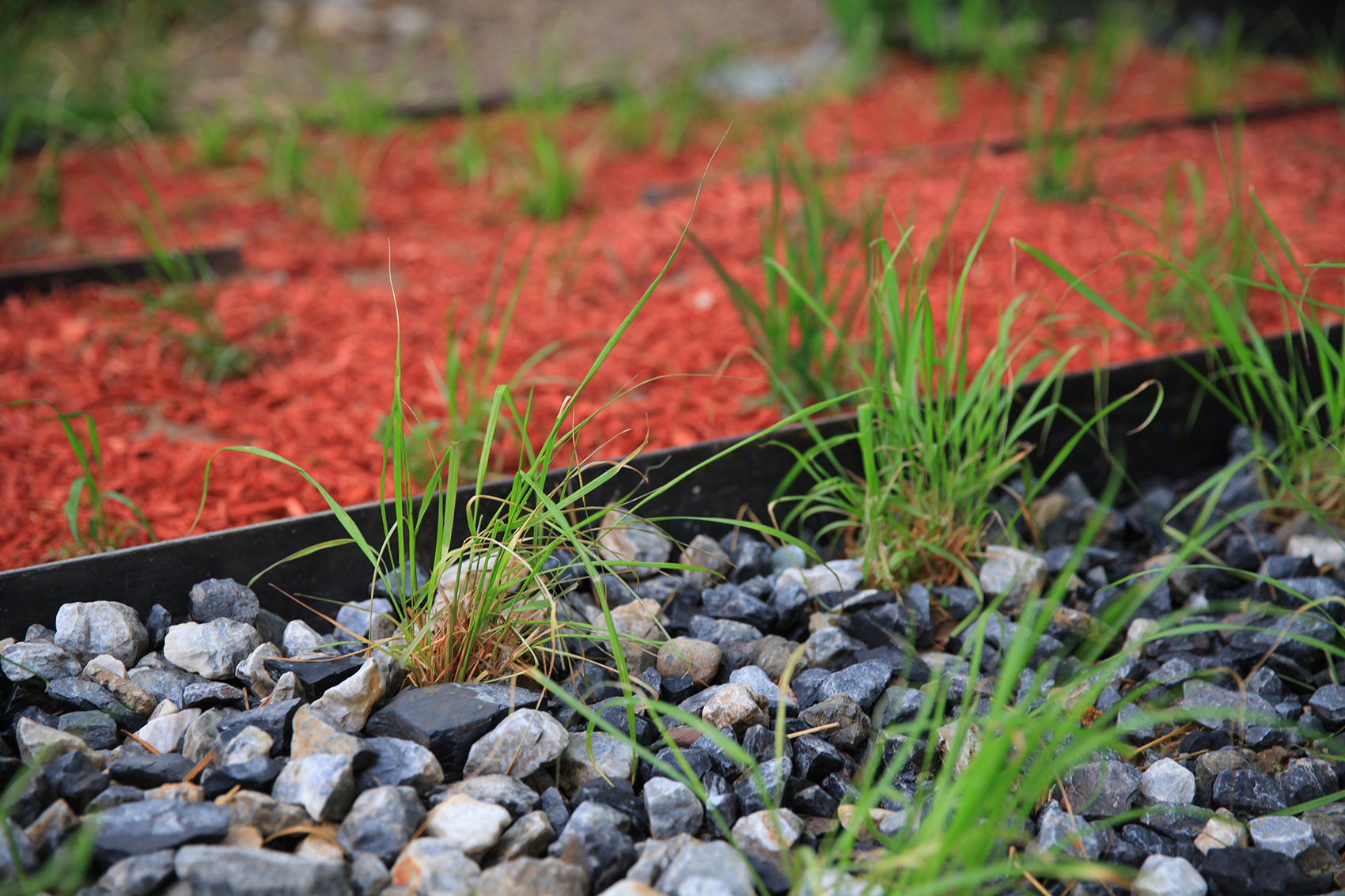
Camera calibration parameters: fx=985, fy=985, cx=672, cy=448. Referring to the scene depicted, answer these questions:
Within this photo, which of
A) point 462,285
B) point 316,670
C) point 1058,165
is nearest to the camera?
point 316,670

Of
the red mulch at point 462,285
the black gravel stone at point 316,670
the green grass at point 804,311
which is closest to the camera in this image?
the black gravel stone at point 316,670

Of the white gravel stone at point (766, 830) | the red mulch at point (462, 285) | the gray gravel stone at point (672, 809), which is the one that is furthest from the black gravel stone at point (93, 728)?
the white gravel stone at point (766, 830)

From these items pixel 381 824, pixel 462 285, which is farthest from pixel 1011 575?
pixel 462 285

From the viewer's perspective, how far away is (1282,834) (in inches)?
43.3

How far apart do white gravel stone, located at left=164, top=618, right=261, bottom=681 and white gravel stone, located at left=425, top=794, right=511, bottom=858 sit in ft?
1.31

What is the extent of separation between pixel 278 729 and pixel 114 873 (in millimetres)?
232

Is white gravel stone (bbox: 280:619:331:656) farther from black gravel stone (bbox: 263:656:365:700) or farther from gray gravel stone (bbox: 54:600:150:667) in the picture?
gray gravel stone (bbox: 54:600:150:667)

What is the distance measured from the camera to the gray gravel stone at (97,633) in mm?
1269

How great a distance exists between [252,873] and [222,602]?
52 centimetres

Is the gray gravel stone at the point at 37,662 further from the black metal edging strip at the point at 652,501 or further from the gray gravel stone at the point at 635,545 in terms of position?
the gray gravel stone at the point at 635,545

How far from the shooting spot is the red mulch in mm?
1842

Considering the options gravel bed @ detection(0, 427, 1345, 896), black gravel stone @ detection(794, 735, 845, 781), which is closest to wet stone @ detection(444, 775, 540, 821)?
gravel bed @ detection(0, 427, 1345, 896)

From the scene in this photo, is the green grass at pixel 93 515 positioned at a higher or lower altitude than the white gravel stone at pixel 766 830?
higher

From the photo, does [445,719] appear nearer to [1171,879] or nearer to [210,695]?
[210,695]
